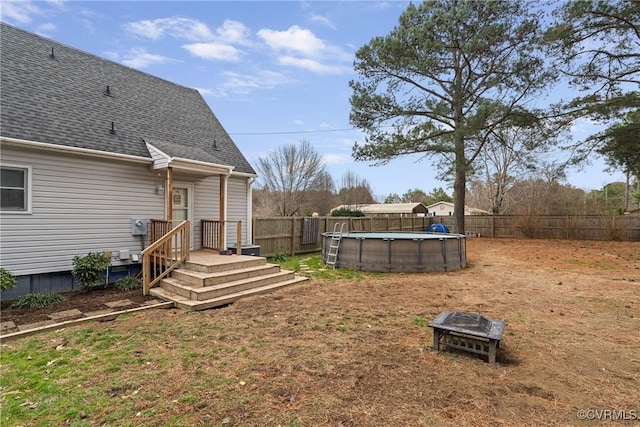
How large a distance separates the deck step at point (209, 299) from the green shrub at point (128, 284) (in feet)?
2.16

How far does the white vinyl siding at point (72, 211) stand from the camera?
5.73 m

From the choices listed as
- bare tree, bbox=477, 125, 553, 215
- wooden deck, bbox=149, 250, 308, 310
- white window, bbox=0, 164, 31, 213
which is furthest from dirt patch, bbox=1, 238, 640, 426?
bare tree, bbox=477, 125, 553, 215

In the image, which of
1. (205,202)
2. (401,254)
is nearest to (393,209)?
(401,254)

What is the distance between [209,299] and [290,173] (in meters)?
24.4

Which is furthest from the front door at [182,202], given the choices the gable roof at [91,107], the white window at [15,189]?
the white window at [15,189]

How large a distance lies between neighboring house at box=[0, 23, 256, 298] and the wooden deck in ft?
4.91

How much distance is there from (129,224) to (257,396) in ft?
19.7

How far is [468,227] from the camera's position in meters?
19.4

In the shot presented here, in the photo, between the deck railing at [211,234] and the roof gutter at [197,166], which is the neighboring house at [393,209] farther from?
the roof gutter at [197,166]

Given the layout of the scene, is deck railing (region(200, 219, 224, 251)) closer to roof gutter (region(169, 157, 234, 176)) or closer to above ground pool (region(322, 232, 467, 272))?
roof gutter (region(169, 157, 234, 176))

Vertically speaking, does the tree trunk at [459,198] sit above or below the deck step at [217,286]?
above

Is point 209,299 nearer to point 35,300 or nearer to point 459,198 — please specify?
point 35,300

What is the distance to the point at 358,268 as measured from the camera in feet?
29.2

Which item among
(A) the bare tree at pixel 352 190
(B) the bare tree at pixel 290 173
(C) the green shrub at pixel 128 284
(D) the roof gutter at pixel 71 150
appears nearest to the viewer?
(D) the roof gutter at pixel 71 150
